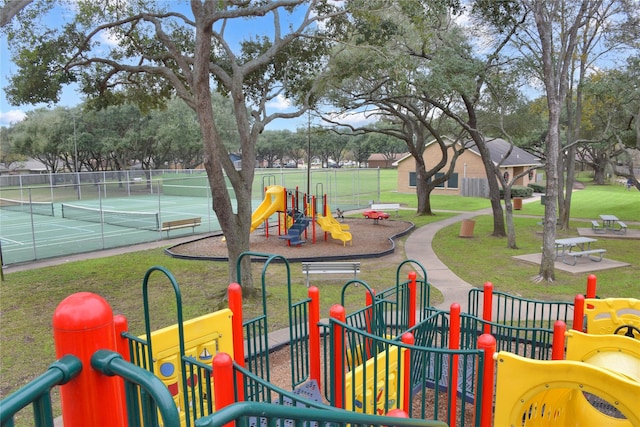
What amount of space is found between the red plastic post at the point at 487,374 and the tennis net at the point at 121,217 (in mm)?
17078

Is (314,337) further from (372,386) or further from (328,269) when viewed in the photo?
(328,269)

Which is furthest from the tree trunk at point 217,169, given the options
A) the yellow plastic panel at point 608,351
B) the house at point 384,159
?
the house at point 384,159

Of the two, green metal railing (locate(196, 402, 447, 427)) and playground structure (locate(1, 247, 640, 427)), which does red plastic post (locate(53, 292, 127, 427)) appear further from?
green metal railing (locate(196, 402, 447, 427))

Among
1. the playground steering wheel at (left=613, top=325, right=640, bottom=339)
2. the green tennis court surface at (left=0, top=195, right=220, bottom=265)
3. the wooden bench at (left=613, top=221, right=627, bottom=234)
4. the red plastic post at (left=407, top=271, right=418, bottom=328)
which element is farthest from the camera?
the wooden bench at (left=613, top=221, right=627, bottom=234)

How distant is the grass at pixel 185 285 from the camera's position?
25.9 feet

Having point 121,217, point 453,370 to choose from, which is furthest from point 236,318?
point 121,217

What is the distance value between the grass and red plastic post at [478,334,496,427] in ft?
15.8

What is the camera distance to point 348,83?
1912 cm

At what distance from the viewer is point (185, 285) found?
36.9ft

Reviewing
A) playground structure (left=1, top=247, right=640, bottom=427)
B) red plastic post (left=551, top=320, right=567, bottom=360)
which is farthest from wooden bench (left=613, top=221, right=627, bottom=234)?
red plastic post (left=551, top=320, right=567, bottom=360)

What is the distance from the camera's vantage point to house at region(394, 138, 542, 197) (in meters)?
37.1

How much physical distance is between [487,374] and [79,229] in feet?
69.5

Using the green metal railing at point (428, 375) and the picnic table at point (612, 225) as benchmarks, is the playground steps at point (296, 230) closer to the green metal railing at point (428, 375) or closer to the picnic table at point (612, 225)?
the green metal railing at point (428, 375)

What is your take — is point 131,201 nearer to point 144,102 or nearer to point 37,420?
point 144,102
